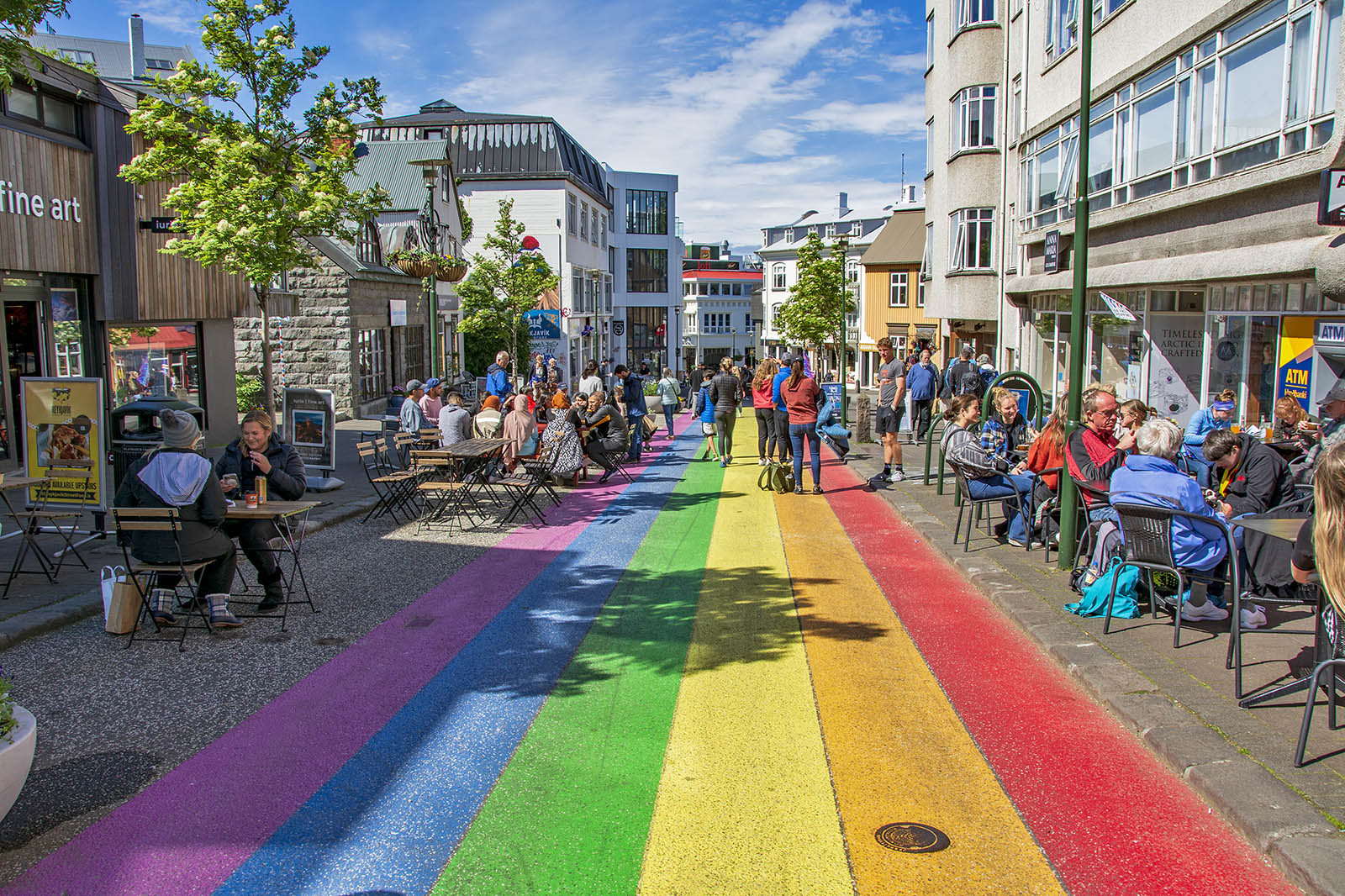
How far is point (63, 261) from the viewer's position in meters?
14.1

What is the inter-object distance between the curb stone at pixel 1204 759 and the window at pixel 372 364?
20.9 metres

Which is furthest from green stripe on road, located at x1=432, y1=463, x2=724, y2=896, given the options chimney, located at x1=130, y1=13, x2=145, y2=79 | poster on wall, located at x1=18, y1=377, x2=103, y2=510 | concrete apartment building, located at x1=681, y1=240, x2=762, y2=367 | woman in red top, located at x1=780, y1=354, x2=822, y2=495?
concrete apartment building, located at x1=681, y1=240, x2=762, y2=367

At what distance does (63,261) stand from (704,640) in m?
12.0

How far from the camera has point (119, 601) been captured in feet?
22.5

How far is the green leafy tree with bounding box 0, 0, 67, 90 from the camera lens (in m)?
6.16

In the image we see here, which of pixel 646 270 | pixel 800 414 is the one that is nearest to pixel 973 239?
pixel 800 414

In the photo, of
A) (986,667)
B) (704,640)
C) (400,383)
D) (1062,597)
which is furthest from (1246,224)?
(400,383)

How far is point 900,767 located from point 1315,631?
255 centimetres

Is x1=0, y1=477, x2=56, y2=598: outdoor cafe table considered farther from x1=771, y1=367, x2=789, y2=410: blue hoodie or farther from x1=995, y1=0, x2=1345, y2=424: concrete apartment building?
x1=995, y1=0, x2=1345, y2=424: concrete apartment building

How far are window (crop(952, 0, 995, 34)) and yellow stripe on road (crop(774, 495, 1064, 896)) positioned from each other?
69.2 ft

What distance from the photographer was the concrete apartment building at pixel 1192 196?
35.4 feet

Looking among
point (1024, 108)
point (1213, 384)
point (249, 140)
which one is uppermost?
point (1024, 108)

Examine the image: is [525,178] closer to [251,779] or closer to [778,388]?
[778,388]

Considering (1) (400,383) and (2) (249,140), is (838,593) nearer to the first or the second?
(2) (249,140)
